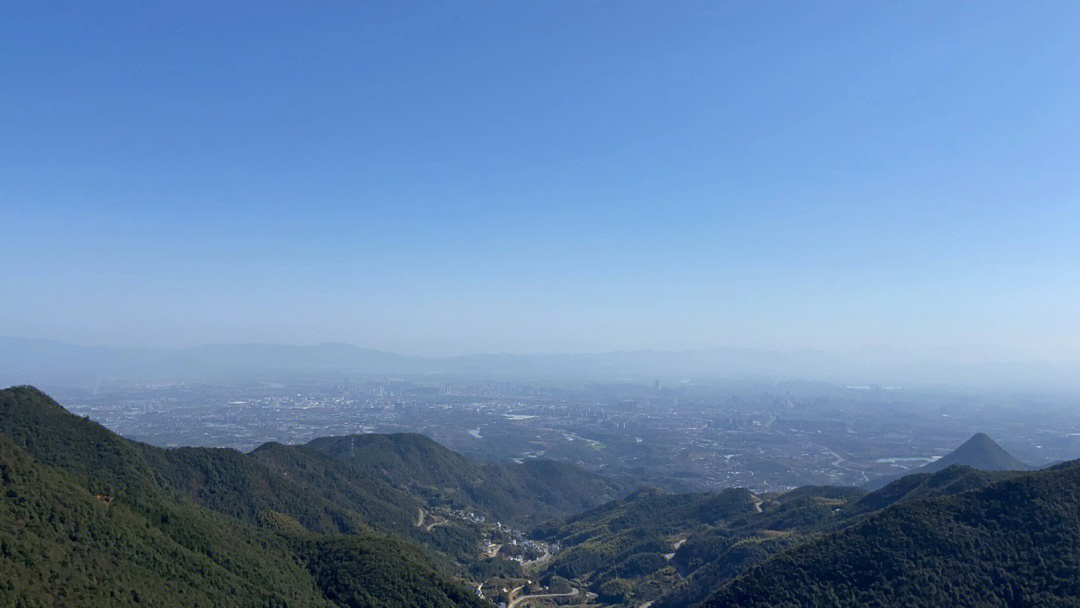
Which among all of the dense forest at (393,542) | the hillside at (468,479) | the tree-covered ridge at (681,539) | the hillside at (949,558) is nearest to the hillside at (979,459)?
the tree-covered ridge at (681,539)

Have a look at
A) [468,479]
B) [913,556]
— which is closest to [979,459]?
[468,479]

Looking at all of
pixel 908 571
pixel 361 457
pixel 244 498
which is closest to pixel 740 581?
pixel 908 571

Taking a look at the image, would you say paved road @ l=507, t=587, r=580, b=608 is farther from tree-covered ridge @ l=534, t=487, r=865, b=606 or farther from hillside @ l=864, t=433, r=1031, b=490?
hillside @ l=864, t=433, r=1031, b=490

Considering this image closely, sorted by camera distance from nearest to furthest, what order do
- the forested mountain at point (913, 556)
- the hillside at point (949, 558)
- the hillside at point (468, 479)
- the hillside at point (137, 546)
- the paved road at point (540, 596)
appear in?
the hillside at point (137, 546) → the hillside at point (949, 558) → the forested mountain at point (913, 556) → the paved road at point (540, 596) → the hillside at point (468, 479)

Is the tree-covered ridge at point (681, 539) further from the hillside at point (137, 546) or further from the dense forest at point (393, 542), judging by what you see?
the hillside at point (137, 546)

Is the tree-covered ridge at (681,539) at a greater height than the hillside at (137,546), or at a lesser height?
lesser
